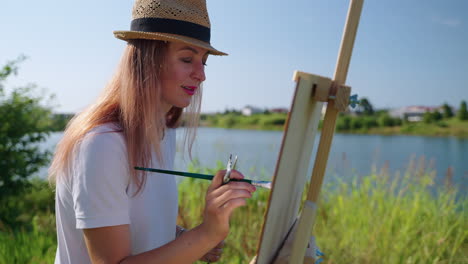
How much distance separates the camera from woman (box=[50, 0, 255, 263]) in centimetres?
105

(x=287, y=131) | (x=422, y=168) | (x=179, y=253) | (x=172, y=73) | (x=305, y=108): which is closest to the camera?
(x=287, y=131)

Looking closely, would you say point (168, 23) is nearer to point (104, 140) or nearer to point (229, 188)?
point (104, 140)

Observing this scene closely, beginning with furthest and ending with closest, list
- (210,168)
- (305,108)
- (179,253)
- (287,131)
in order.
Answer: (210,168) → (179,253) → (305,108) → (287,131)

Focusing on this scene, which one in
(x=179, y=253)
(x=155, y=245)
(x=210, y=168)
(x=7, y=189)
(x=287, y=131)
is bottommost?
(x=7, y=189)

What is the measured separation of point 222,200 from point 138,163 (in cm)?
36

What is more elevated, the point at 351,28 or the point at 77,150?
the point at 351,28

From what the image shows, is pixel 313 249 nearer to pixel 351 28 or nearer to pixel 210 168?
pixel 351 28

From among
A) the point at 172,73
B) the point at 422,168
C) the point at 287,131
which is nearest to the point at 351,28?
the point at 287,131

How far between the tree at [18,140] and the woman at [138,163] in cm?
346

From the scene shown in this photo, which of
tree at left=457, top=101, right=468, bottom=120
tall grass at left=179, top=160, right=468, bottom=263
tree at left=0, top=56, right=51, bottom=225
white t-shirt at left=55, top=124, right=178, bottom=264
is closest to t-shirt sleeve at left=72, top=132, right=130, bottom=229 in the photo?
white t-shirt at left=55, top=124, right=178, bottom=264

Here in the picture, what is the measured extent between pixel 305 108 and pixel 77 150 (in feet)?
2.17

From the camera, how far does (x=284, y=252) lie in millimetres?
1078

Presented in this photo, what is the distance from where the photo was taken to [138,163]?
1.18 m

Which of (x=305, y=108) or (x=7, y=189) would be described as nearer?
(x=305, y=108)
